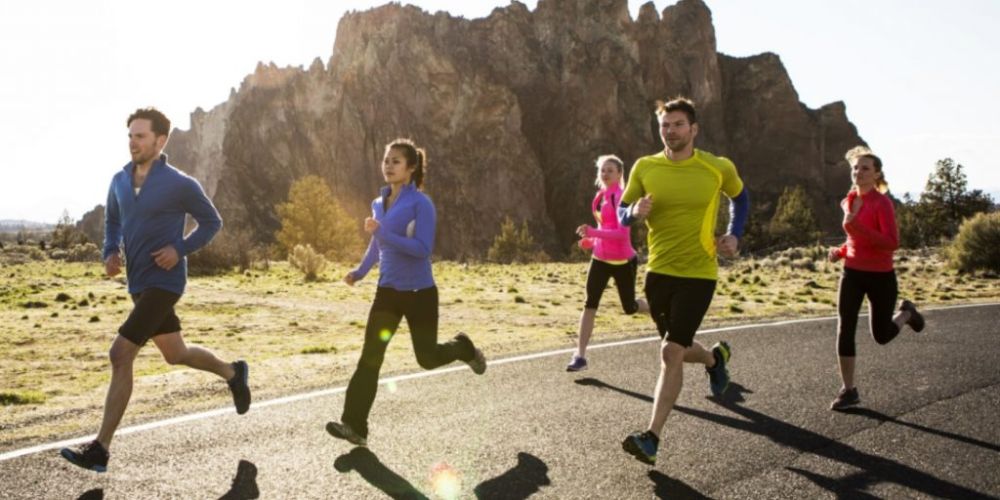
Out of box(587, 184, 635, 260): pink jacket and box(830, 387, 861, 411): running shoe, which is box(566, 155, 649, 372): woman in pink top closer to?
box(587, 184, 635, 260): pink jacket

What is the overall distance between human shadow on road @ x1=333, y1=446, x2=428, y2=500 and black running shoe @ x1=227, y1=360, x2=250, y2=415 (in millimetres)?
1136

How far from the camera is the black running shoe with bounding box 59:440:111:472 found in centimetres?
412

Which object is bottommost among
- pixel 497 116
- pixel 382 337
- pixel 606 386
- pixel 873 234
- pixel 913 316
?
pixel 606 386

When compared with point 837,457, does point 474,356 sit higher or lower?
higher

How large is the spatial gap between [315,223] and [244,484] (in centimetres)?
3945

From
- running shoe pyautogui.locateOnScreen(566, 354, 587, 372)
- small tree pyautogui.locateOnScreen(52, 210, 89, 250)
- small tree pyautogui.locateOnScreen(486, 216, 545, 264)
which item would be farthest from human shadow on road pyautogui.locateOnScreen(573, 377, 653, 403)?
small tree pyautogui.locateOnScreen(52, 210, 89, 250)

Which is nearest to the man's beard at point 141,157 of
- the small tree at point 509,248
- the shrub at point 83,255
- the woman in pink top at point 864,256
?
the woman in pink top at point 864,256

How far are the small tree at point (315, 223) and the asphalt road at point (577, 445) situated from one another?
1417 inches

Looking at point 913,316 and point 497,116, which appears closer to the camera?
point 913,316

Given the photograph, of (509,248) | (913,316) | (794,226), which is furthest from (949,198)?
(913,316)

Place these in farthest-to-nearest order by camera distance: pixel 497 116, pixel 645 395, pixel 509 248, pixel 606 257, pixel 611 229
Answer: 1. pixel 497 116
2. pixel 509 248
3. pixel 606 257
4. pixel 611 229
5. pixel 645 395

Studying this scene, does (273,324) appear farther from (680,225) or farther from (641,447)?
(641,447)

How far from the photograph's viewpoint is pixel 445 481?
4.13m

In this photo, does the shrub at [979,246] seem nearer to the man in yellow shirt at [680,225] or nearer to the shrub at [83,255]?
the man in yellow shirt at [680,225]
